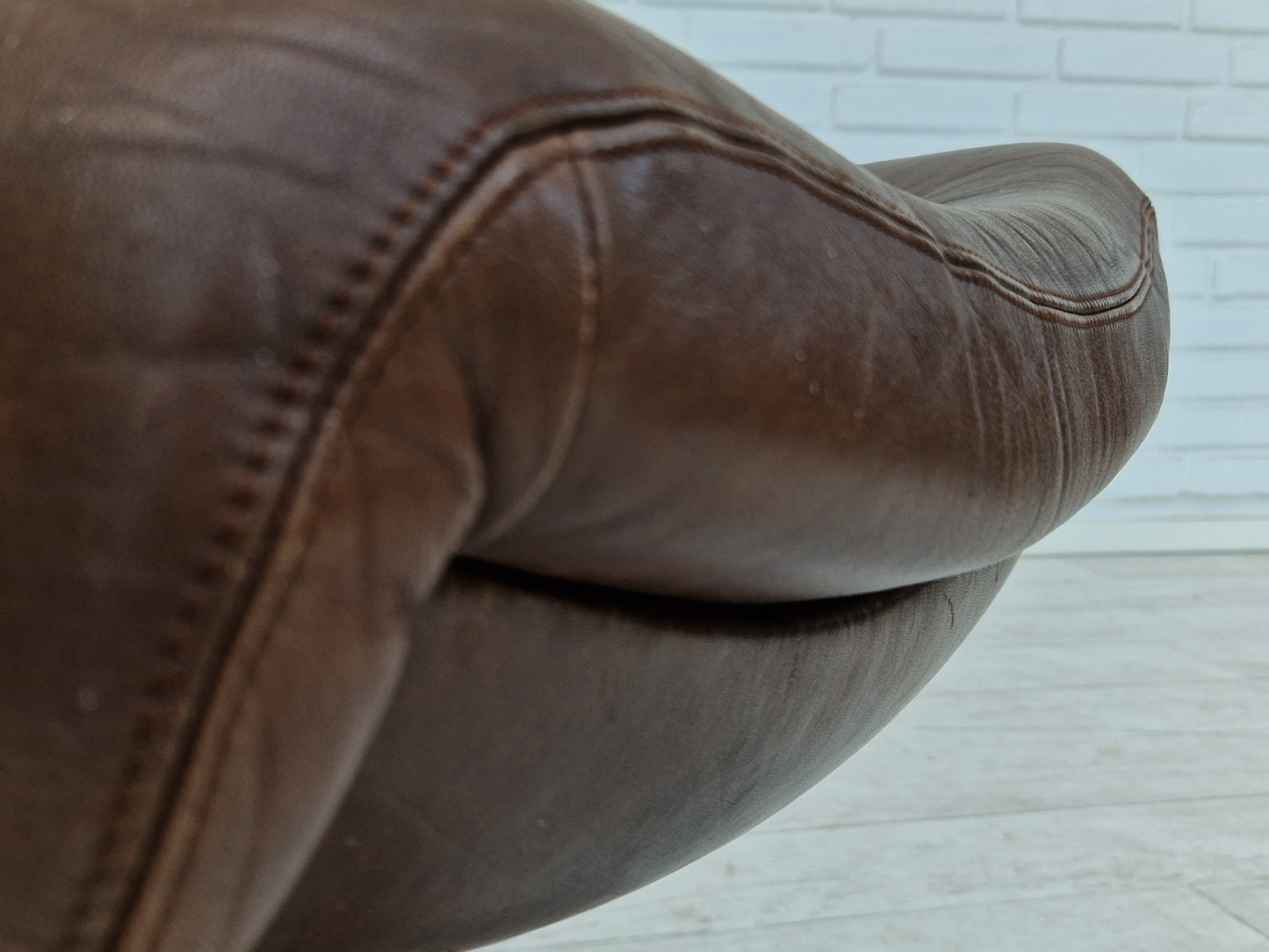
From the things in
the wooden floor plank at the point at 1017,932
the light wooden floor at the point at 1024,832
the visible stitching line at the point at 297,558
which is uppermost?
the visible stitching line at the point at 297,558

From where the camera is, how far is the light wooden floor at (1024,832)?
864mm

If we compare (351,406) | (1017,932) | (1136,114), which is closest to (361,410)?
(351,406)

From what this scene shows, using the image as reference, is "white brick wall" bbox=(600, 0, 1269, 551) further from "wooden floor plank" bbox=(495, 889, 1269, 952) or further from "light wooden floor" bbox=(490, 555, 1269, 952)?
"wooden floor plank" bbox=(495, 889, 1269, 952)

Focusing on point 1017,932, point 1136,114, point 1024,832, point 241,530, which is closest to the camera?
point 241,530

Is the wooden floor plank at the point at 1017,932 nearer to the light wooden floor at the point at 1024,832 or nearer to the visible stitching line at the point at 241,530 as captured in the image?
the light wooden floor at the point at 1024,832

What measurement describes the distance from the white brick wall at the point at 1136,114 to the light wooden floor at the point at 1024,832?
2.16 feet

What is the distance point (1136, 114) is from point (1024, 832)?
60.4 inches

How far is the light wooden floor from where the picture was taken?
0.86 m

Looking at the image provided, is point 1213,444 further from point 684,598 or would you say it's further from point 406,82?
point 406,82

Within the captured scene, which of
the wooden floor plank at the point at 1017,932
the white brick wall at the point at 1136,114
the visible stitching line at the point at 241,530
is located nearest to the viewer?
the visible stitching line at the point at 241,530

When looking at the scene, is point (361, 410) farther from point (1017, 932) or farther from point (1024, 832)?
point (1024, 832)

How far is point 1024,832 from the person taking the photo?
3.38 feet

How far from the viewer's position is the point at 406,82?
26cm

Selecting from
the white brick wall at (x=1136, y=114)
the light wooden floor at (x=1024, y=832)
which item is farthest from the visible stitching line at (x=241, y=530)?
the white brick wall at (x=1136, y=114)
